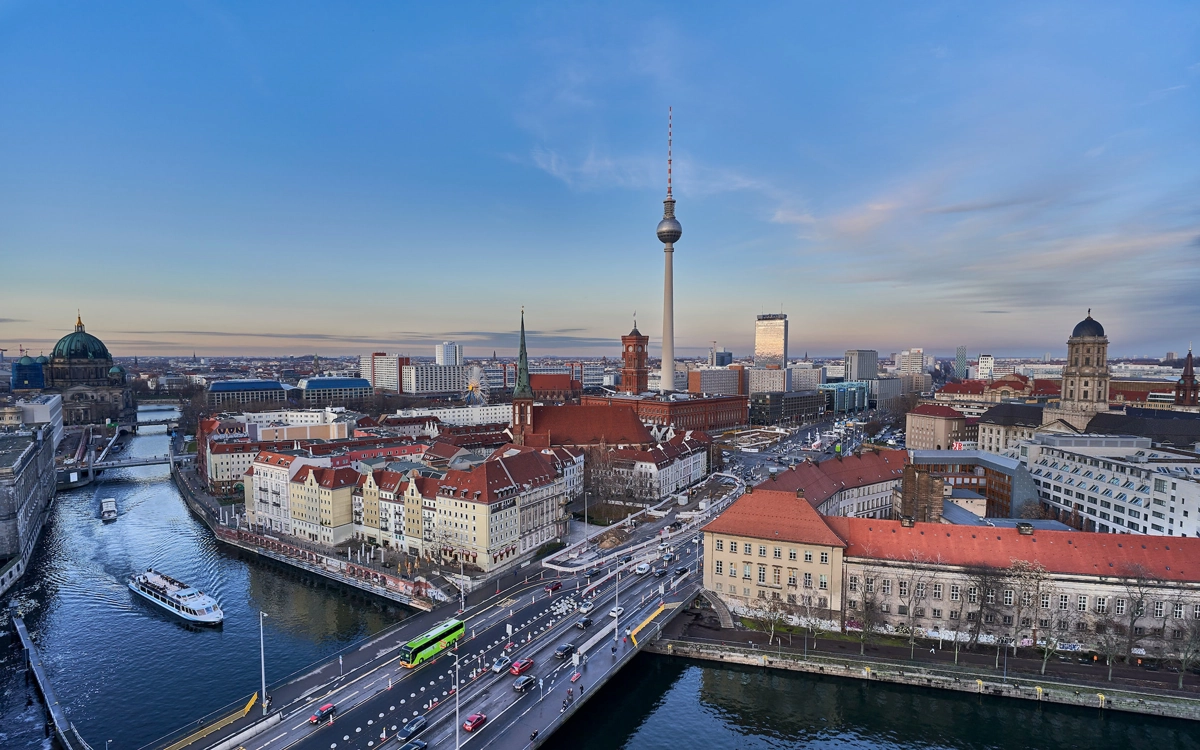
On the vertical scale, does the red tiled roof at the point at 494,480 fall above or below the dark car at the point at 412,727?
above

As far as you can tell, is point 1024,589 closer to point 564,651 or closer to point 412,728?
point 564,651

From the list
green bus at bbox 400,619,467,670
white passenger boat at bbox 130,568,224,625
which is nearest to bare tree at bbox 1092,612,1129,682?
green bus at bbox 400,619,467,670

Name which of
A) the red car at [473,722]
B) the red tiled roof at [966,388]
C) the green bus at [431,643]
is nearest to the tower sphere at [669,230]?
the red tiled roof at [966,388]

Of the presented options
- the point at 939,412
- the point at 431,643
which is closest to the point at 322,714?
the point at 431,643

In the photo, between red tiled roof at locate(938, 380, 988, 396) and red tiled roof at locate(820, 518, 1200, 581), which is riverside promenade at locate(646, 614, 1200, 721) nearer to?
red tiled roof at locate(820, 518, 1200, 581)

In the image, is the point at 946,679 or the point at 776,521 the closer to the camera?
the point at 946,679

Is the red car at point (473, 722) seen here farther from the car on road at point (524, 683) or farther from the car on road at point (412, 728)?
the car on road at point (524, 683)
